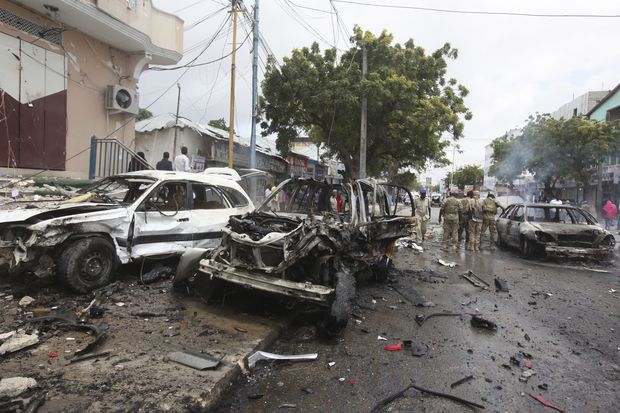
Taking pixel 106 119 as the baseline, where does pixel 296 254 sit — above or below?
below

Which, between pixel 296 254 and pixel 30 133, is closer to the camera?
pixel 296 254

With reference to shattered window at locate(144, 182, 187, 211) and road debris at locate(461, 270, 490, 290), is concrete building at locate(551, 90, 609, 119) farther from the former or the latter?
shattered window at locate(144, 182, 187, 211)

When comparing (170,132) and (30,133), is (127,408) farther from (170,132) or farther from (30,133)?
(170,132)

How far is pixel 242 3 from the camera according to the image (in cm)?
1471

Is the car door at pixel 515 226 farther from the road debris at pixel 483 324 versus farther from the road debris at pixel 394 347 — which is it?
the road debris at pixel 394 347

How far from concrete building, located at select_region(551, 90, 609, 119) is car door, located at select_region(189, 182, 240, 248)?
38.5 metres

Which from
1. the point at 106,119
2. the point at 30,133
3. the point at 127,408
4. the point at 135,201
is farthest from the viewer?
the point at 106,119

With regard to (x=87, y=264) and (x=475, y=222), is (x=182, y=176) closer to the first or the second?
(x=87, y=264)

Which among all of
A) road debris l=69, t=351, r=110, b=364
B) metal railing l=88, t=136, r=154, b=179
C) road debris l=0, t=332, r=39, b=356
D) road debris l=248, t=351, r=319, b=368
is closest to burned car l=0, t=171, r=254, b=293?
road debris l=0, t=332, r=39, b=356

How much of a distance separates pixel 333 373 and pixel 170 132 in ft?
48.7

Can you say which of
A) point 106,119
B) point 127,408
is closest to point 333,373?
point 127,408

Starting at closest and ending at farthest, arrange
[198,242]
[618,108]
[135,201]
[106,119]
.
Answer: [135,201], [198,242], [106,119], [618,108]

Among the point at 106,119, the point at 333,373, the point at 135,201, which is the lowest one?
the point at 333,373

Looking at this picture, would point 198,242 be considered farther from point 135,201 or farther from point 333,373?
point 333,373
